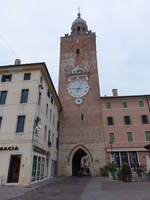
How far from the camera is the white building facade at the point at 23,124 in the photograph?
45.4 feet

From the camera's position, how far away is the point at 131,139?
23.8 m

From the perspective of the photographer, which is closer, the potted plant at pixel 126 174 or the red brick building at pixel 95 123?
the potted plant at pixel 126 174

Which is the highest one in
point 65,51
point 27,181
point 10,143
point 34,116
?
point 65,51

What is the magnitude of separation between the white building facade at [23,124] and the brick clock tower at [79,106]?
244 inches

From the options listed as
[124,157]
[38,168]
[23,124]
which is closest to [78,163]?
[124,157]

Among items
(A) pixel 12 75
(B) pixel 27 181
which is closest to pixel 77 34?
(A) pixel 12 75

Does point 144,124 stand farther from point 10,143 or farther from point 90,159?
point 10,143

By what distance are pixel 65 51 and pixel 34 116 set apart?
2149 cm

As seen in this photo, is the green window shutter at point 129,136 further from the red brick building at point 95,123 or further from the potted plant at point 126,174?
the potted plant at point 126,174

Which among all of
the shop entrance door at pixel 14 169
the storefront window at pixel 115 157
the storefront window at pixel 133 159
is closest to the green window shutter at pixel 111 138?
the storefront window at pixel 115 157

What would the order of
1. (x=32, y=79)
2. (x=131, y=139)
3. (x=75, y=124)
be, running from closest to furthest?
1. (x=32, y=79)
2. (x=131, y=139)
3. (x=75, y=124)

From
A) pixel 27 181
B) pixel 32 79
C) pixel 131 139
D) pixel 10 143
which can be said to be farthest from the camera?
pixel 131 139

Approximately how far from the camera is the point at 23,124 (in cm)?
1531

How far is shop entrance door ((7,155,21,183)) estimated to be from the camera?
44.2 ft
